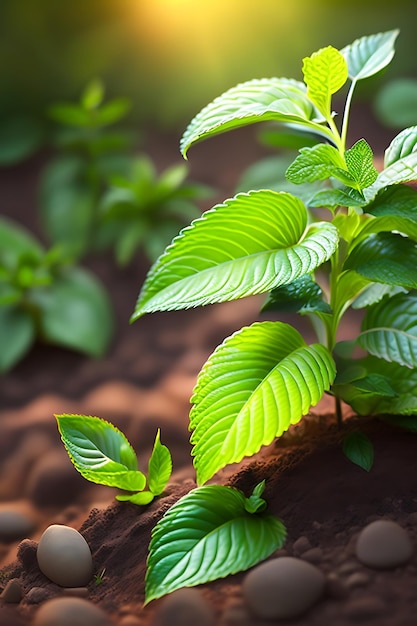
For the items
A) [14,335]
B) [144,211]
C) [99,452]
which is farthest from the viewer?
[144,211]

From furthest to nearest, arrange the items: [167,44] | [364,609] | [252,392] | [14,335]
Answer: [167,44]
[14,335]
[252,392]
[364,609]

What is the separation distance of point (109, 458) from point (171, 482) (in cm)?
10

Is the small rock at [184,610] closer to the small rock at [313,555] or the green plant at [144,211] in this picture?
the small rock at [313,555]

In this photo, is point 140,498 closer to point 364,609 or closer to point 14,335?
point 364,609

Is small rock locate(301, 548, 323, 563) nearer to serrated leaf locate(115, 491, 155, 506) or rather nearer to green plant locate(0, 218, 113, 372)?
serrated leaf locate(115, 491, 155, 506)

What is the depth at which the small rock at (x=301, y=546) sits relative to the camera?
81 cm

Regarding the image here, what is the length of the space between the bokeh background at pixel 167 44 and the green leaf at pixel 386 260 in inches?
43.0

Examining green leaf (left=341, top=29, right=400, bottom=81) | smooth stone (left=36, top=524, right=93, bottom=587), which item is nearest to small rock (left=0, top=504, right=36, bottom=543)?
smooth stone (left=36, top=524, right=93, bottom=587)

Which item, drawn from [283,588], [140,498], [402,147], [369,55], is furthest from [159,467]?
[369,55]

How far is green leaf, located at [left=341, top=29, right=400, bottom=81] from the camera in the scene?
3.24 feet

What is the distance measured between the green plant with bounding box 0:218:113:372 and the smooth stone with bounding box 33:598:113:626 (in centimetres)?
73

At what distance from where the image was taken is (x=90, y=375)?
1.45 metres

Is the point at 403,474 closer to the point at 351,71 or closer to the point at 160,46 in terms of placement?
the point at 351,71

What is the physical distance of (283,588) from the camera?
29.3 inches
